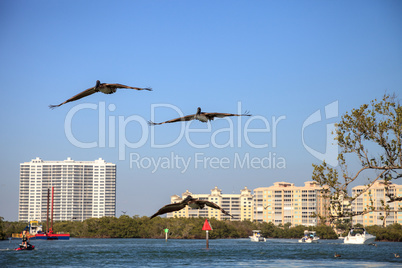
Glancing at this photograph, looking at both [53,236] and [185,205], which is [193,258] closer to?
[185,205]

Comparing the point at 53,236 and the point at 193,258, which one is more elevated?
the point at 193,258

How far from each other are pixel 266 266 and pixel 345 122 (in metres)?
20.9

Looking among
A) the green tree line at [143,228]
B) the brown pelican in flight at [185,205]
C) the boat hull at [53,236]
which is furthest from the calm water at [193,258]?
the green tree line at [143,228]

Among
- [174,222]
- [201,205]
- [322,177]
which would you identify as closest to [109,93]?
[201,205]

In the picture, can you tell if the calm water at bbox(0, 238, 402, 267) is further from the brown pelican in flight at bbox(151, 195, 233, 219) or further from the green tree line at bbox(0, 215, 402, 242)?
the green tree line at bbox(0, 215, 402, 242)

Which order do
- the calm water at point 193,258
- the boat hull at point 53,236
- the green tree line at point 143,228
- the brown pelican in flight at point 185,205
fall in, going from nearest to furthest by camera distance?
1. the brown pelican in flight at point 185,205
2. the calm water at point 193,258
3. the boat hull at point 53,236
4. the green tree line at point 143,228

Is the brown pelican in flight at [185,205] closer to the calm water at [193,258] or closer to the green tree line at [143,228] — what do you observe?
the calm water at [193,258]

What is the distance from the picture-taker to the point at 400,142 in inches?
1071

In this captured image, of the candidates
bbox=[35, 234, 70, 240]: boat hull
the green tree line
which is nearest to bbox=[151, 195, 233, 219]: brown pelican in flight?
bbox=[35, 234, 70, 240]: boat hull

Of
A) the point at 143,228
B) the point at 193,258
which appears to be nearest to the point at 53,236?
the point at 143,228

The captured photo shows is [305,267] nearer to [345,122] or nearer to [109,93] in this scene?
[345,122]

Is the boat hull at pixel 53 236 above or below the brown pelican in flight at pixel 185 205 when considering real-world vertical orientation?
below

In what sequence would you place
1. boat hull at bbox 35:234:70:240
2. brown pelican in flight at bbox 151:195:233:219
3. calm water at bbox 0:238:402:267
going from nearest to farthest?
brown pelican in flight at bbox 151:195:233:219 < calm water at bbox 0:238:402:267 < boat hull at bbox 35:234:70:240

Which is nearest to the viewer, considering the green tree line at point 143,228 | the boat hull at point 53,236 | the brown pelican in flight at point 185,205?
the brown pelican in flight at point 185,205
